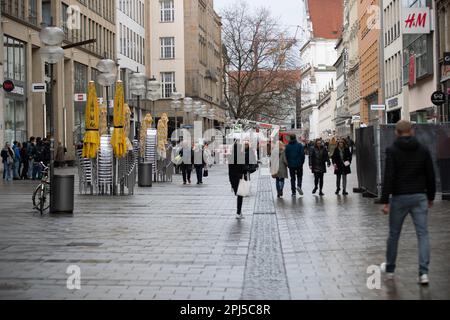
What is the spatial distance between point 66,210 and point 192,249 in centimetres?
665

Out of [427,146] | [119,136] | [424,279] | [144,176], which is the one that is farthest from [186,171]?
[424,279]

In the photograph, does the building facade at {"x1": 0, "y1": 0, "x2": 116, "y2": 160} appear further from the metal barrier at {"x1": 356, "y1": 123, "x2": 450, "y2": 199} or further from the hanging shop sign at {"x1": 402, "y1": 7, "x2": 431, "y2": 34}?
the metal barrier at {"x1": 356, "y1": 123, "x2": 450, "y2": 199}

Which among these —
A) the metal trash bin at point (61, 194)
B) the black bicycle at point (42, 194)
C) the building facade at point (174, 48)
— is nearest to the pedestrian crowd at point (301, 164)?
the black bicycle at point (42, 194)

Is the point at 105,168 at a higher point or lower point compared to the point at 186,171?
higher

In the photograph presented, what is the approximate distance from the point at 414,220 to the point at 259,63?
247 ft

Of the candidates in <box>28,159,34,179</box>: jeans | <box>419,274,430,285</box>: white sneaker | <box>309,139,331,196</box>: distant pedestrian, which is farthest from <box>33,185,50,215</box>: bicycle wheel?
Result: <box>28,159,34,179</box>: jeans

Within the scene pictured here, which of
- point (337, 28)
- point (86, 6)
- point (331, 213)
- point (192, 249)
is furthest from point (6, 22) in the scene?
point (337, 28)

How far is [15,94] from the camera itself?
150 feet

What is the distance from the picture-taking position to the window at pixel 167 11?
93.0 metres

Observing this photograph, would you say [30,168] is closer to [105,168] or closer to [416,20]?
[105,168]

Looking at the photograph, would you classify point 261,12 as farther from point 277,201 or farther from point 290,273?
point 290,273

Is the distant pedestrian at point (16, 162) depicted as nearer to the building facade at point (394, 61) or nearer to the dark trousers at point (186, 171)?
the dark trousers at point (186, 171)
